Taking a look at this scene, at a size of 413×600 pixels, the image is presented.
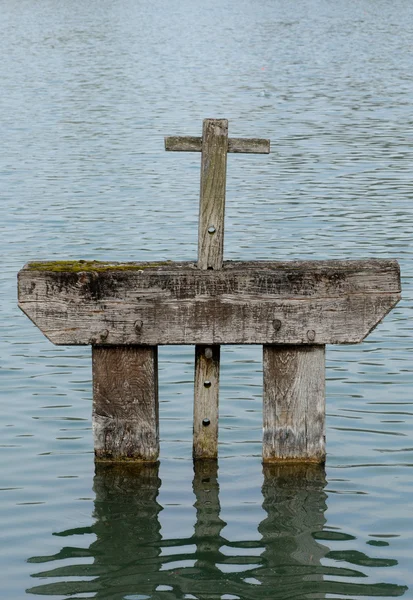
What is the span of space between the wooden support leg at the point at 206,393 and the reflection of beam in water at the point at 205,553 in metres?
0.34

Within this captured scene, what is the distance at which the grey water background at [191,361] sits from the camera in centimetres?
756

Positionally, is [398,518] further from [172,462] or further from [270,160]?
[270,160]

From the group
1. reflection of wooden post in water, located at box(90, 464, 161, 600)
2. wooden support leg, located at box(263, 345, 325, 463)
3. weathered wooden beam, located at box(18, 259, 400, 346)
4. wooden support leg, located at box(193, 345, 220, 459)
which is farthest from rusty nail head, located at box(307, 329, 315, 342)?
reflection of wooden post in water, located at box(90, 464, 161, 600)

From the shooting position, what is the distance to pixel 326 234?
56.8 ft

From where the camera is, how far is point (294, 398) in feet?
27.6

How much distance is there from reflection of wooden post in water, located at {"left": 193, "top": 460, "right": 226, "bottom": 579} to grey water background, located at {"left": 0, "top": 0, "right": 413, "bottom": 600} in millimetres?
16

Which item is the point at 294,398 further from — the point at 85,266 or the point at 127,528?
the point at 85,266

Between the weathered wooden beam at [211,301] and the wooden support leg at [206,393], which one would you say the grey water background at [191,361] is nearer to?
the wooden support leg at [206,393]

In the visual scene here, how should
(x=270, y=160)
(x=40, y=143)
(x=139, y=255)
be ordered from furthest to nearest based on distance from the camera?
(x=40, y=143) → (x=270, y=160) → (x=139, y=255)

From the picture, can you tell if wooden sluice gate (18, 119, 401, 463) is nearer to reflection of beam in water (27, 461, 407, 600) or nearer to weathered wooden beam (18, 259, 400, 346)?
weathered wooden beam (18, 259, 400, 346)

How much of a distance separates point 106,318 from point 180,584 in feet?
6.09

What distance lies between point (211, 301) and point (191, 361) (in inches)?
155

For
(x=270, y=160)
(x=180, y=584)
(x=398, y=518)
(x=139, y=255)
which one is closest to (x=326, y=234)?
(x=139, y=255)

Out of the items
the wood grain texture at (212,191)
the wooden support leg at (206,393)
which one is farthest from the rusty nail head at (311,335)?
the wood grain texture at (212,191)
